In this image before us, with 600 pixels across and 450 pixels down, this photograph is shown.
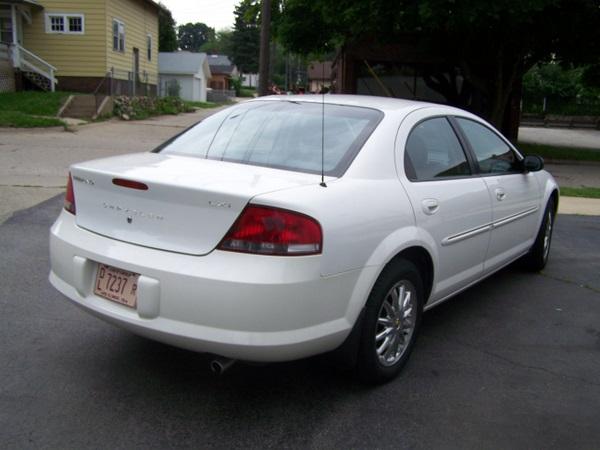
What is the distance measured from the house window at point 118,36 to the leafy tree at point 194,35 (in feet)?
381

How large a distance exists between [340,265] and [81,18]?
2471cm

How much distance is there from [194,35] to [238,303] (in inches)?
5821

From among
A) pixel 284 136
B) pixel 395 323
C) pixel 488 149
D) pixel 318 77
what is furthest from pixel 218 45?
pixel 395 323

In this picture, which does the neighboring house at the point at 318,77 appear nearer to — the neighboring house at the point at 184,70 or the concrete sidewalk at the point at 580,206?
the concrete sidewalk at the point at 580,206

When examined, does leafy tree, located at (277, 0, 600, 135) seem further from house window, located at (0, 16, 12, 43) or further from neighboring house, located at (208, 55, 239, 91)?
neighboring house, located at (208, 55, 239, 91)

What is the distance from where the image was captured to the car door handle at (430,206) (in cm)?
375

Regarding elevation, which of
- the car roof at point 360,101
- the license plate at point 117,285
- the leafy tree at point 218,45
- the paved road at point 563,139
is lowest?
the paved road at point 563,139

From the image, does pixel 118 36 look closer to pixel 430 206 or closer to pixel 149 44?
pixel 149 44

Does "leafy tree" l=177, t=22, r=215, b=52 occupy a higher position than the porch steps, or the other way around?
"leafy tree" l=177, t=22, r=215, b=52

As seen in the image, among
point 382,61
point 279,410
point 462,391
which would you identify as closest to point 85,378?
point 279,410

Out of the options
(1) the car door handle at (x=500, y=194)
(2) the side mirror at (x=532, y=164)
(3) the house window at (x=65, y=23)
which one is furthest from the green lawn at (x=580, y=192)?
(3) the house window at (x=65, y=23)

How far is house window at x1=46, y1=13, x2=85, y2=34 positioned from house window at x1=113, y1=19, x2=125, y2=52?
1.62m

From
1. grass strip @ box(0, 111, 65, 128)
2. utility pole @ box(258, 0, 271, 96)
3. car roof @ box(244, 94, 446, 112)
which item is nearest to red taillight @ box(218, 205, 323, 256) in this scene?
car roof @ box(244, 94, 446, 112)

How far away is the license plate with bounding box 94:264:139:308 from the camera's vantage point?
3096mm
